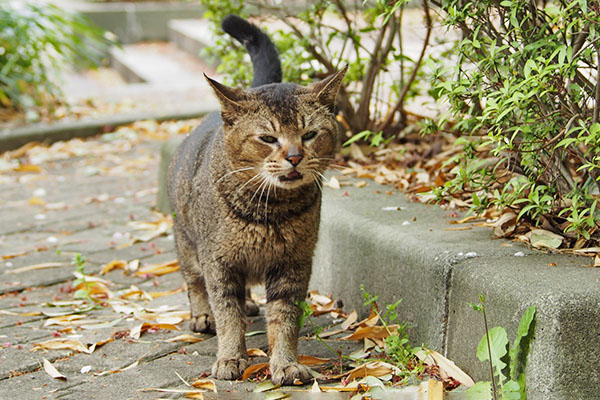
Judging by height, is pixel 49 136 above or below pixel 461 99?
below

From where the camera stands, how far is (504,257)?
9.36 feet

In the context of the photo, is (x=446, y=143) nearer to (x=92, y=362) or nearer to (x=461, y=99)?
(x=461, y=99)

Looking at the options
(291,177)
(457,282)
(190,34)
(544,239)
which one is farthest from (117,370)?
(190,34)

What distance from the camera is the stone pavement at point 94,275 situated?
3.09 m

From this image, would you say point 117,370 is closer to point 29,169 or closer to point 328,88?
point 328,88

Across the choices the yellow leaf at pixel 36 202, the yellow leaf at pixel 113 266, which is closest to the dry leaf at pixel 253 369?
the yellow leaf at pixel 113 266

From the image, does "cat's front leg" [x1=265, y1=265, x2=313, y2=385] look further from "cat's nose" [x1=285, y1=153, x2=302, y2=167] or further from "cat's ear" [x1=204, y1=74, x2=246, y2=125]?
"cat's ear" [x1=204, y1=74, x2=246, y2=125]

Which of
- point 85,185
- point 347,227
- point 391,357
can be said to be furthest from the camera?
point 85,185

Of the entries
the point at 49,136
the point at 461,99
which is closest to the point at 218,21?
the point at 461,99

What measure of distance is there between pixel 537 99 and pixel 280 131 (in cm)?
98

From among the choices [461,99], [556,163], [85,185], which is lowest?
[85,185]

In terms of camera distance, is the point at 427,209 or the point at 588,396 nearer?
the point at 588,396

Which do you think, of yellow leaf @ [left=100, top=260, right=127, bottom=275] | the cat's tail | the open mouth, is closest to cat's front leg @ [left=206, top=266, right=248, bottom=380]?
the open mouth

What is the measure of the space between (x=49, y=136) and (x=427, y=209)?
5250mm
